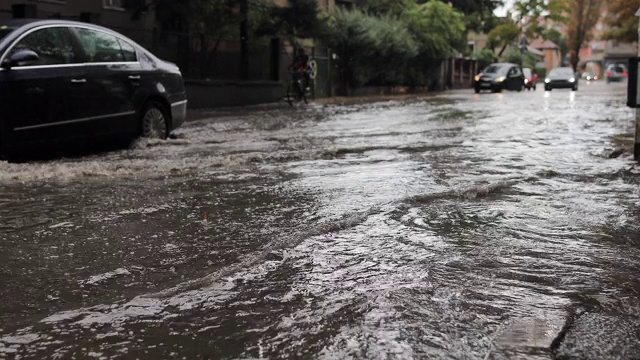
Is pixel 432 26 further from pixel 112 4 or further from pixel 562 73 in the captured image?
pixel 112 4

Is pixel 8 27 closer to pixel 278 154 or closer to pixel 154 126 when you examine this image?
pixel 154 126

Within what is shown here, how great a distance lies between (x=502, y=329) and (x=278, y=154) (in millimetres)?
5466

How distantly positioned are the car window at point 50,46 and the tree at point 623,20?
→ 35963mm

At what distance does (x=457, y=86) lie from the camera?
47688 mm

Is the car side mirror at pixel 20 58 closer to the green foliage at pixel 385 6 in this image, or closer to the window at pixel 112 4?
the window at pixel 112 4

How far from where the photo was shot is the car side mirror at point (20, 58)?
20.7 ft

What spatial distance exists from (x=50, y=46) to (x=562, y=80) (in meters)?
33.6

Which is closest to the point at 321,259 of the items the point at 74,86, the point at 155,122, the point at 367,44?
the point at 74,86

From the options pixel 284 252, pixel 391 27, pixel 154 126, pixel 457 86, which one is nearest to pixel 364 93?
pixel 391 27

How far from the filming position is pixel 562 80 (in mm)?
36250

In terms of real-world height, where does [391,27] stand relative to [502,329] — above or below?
above

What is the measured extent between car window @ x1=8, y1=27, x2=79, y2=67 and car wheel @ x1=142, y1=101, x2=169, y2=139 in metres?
1.35

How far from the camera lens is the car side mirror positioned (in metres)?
6.32

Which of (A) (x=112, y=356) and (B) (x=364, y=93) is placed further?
(B) (x=364, y=93)
